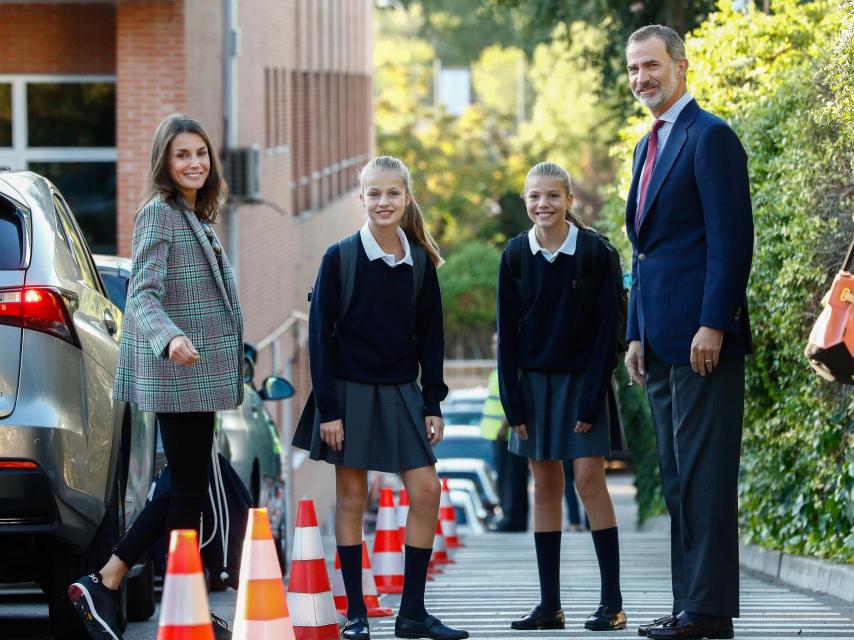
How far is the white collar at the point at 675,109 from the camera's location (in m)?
6.29

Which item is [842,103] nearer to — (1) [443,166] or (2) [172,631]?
(2) [172,631]

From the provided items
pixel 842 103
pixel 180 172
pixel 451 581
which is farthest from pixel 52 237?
pixel 451 581

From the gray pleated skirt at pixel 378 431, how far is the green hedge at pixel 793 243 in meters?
2.63

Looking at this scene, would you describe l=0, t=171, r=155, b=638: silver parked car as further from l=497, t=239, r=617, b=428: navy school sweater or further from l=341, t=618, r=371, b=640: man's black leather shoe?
l=497, t=239, r=617, b=428: navy school sweater

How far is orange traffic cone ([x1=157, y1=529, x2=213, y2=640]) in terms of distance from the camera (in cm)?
468

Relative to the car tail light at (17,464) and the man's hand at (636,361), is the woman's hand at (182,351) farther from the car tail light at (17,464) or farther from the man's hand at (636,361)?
the man's hand at (636,361)

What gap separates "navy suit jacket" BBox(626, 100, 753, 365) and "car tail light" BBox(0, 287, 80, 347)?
6.97ft

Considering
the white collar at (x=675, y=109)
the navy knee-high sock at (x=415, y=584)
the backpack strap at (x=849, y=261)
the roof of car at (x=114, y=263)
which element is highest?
the white collar at (x=675, y=109)

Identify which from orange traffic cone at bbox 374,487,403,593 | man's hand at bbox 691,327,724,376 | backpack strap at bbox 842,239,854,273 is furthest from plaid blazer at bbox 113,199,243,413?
orange traffic cone at bbox 374,487,403,593

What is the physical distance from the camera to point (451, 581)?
10.3 meters

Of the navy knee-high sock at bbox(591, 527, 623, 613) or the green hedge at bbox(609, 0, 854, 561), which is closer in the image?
the navy knee-high sock at bbox(591, 527, 623, 613)

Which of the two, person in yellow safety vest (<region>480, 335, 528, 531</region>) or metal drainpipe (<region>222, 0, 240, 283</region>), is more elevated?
metal drainpipe (<region>222, 0, 240, 283</region>)

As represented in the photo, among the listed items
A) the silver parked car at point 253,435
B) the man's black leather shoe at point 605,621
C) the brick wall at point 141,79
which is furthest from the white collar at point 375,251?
the brick wall at point 141,79

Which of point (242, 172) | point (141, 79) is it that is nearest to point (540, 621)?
point (141, 79)
